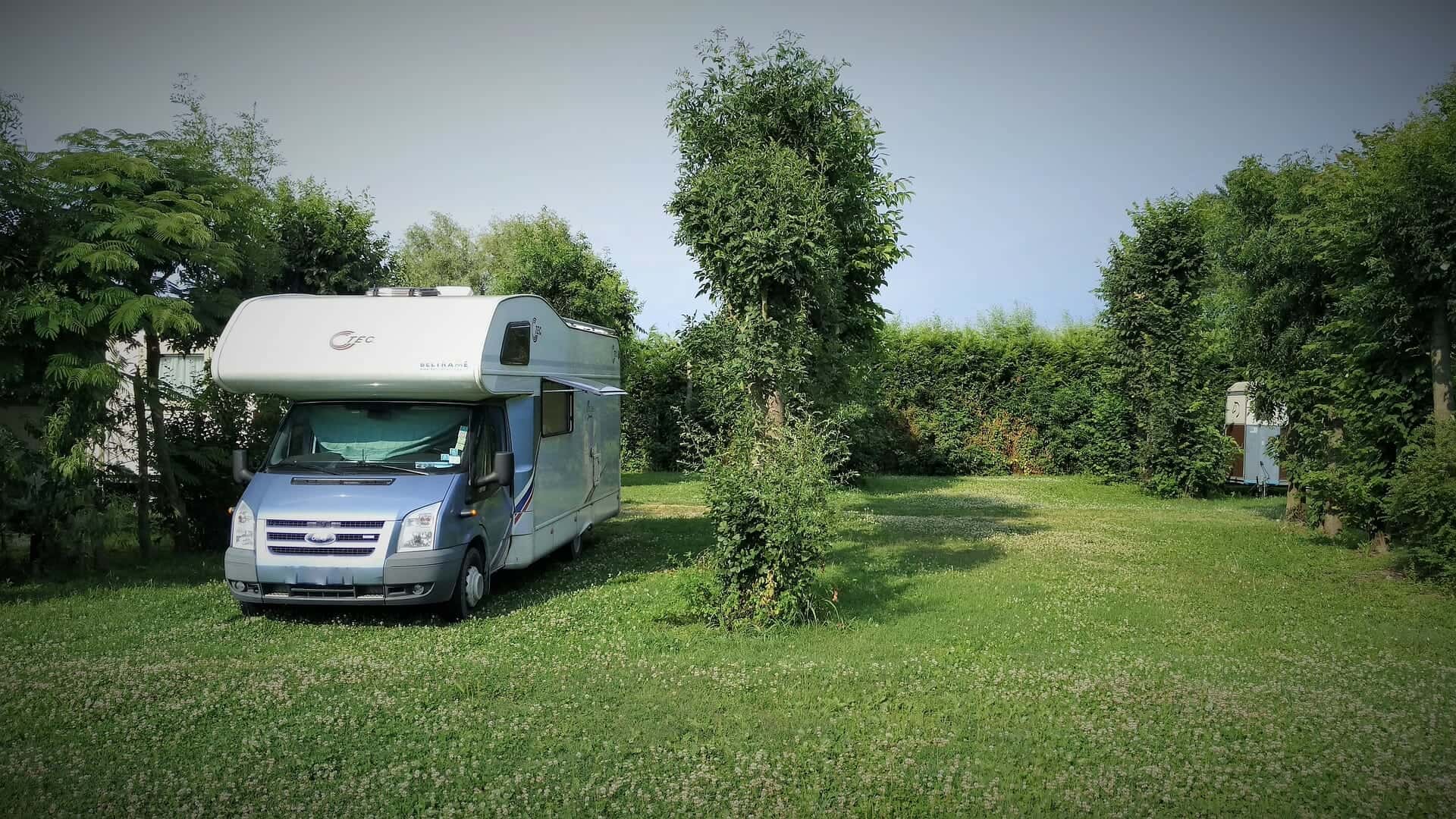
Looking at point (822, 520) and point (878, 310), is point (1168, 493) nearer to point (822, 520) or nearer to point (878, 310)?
point (878, 310)

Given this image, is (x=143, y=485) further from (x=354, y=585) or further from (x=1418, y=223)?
(x=1418, y=223)

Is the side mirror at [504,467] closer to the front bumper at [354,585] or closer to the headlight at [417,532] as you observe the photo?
the headlight at [417,532]

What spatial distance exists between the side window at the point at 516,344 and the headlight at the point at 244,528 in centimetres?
276

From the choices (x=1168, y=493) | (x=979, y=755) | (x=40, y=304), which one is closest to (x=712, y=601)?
(x=979, y=755)

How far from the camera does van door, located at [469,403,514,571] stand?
930 cm

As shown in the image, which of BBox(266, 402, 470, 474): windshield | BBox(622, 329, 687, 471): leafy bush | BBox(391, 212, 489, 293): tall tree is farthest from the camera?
BBox(391, 212, 489, 293): tall tree

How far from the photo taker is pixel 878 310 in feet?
42.5

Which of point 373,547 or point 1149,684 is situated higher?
point 373,547

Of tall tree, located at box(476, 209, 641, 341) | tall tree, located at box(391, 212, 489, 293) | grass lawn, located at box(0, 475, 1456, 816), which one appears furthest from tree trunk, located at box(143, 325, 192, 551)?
tall tree, located at box(391, 212, 489, 293)

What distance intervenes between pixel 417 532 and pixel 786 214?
5120 mm

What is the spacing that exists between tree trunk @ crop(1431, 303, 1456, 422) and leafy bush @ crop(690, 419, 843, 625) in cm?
748

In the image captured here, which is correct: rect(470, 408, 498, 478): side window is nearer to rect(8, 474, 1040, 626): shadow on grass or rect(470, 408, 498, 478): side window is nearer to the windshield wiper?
the windshield wiper

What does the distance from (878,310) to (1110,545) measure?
5.01m

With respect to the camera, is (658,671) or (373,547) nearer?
(658,671)
